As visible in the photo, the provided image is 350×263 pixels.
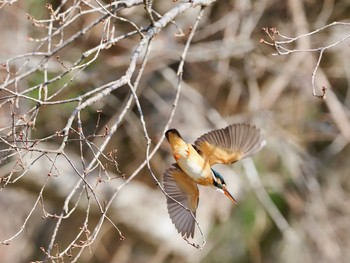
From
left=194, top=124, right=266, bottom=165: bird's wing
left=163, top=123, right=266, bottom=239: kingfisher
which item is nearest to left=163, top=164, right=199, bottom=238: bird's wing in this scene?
left=163, top=123, right=266, bottom=239: kingfisher

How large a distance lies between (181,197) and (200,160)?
0.20m

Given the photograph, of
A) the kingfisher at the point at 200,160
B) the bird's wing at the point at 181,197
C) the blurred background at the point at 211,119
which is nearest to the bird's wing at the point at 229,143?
the kingfisher at the point at 200,160

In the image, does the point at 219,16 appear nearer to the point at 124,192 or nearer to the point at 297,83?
the point at 297,83

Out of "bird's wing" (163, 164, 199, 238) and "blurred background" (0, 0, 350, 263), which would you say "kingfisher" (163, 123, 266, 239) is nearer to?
"bird's wing" (163, 164, 199, 238)

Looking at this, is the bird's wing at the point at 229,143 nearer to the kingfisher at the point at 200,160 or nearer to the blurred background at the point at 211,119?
the kingfisher at the point at 200,160

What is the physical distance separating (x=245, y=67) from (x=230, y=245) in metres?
1.24

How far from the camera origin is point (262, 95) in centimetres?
500

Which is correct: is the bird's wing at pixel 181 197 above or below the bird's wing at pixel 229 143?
below

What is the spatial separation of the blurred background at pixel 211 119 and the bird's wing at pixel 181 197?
1.52 metres

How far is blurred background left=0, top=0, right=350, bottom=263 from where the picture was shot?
4316mm

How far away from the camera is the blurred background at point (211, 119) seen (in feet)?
14.2

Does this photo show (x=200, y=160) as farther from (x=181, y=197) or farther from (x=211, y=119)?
(x=211, y=119)

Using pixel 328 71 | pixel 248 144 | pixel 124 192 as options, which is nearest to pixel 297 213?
pixel 328 71

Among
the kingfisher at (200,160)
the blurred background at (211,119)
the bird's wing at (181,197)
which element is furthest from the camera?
the blurred background at (211,119)
